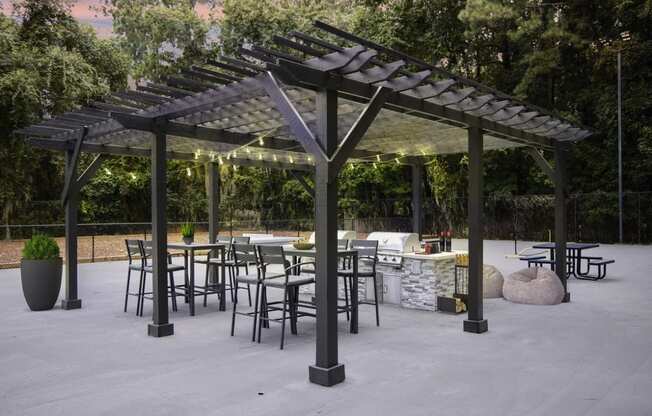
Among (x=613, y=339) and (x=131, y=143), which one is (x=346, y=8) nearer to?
(x=131, y=143)

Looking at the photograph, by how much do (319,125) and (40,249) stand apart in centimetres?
500

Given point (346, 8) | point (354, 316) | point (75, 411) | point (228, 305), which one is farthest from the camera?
point (346, 8)

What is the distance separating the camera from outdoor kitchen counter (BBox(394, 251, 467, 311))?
7.00 meters

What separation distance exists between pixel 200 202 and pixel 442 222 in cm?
1097

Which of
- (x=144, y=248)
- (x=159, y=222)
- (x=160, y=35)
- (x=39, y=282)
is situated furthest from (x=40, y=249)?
(x=160, y=35)

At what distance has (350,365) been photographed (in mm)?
4562

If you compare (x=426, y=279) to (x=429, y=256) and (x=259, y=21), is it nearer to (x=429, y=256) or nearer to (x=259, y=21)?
(x=429, y=256)

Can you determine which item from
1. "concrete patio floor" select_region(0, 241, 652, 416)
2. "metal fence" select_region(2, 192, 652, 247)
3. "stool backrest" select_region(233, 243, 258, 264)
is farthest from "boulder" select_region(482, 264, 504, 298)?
"metal fence" select_region(2, 192, 652, 247)

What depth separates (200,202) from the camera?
2488 centimetres

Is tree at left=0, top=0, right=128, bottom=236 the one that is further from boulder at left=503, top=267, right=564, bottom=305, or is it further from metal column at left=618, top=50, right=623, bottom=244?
metal column at left=618, top=50, right=623, bottom=244

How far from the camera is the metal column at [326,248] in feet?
13.5

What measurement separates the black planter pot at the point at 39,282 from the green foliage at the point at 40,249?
0.27ft

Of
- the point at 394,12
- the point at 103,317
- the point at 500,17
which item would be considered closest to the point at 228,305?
the point at 103,317

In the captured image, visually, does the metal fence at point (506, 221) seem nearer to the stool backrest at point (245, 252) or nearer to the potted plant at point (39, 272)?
the potted plant at point (39, 272)
